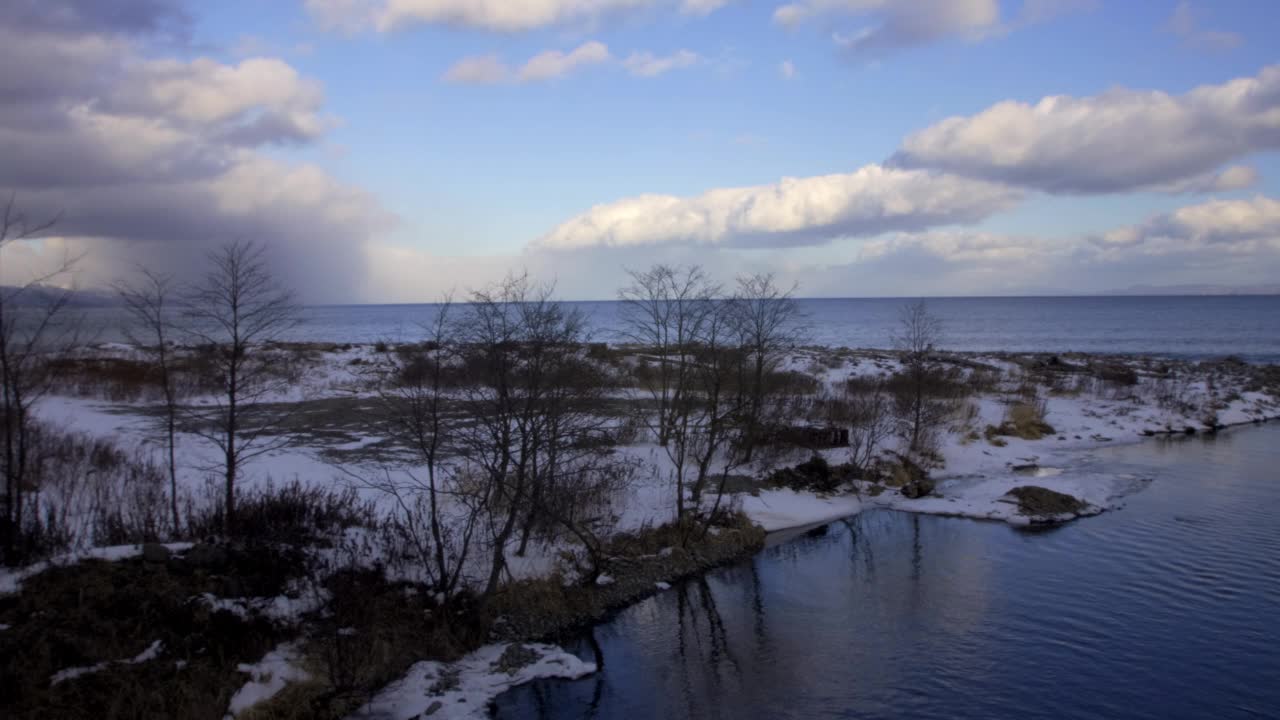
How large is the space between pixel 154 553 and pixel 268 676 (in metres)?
3.18

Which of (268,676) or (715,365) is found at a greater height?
(715,365)

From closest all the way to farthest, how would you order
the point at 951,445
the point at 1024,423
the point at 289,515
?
the point at 289,515 < the point at 951,445 < the point at 1024,423

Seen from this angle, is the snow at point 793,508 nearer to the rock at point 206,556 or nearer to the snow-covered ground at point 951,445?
the snow-covered ground at point 951,445

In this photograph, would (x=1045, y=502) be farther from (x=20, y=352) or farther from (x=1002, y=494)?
(x=20, y=352)

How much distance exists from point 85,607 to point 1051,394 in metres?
39.6

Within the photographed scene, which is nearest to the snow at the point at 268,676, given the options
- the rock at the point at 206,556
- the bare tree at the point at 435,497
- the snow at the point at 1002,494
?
the rock at the point at 206,556

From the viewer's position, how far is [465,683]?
10.9 m

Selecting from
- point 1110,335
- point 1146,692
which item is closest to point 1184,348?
point 1110,335

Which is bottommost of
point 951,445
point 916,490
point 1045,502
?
point 916,490

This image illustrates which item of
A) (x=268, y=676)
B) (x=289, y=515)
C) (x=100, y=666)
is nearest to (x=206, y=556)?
(x=289, y=515)

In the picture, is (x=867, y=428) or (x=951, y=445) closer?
(x=867, y=428)

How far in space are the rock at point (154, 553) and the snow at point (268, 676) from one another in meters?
2.59

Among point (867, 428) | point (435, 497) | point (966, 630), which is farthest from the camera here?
point (867, 428)

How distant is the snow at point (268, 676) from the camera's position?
9.45m
